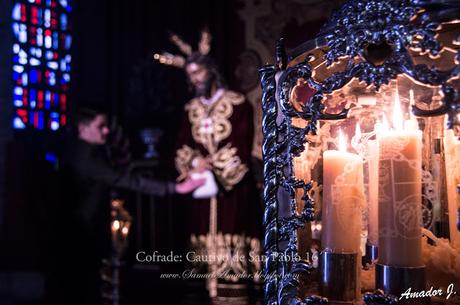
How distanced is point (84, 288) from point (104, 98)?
37.5 inches

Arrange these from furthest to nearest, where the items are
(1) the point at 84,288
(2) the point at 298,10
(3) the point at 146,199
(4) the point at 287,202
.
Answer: (3) the point at 146,199 → (2) the point at 298,10 → (1) the point at 84,288 → (4) the point at 287,202

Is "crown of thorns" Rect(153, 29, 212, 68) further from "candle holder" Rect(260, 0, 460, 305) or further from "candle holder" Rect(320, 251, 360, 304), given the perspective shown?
"candle holder" Rect(320, 251, 360, 304)

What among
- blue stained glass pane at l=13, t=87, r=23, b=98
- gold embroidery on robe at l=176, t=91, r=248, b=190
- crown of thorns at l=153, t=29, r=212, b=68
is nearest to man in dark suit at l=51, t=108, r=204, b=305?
gold embroidery on robe at l=176, t=91, r=248, b=190

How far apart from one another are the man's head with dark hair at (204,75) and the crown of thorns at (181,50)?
0.07 m

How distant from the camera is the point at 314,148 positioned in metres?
0.81

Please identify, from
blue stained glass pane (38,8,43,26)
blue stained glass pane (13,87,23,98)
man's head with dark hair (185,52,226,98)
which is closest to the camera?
blue stained glass pane (13,87,23,98)

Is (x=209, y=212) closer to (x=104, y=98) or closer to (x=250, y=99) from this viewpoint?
(x=250, y=99)

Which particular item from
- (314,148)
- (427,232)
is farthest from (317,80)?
(427,232)

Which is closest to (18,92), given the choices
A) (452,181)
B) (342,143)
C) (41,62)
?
(41,62)

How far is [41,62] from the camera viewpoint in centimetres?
227

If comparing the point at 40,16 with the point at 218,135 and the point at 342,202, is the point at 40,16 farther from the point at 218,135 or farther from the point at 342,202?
the point at 342,202

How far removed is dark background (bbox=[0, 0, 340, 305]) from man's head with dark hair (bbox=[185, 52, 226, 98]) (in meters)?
0.07

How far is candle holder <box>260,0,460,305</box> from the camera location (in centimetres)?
68

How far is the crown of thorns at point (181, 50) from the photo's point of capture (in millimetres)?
2475
